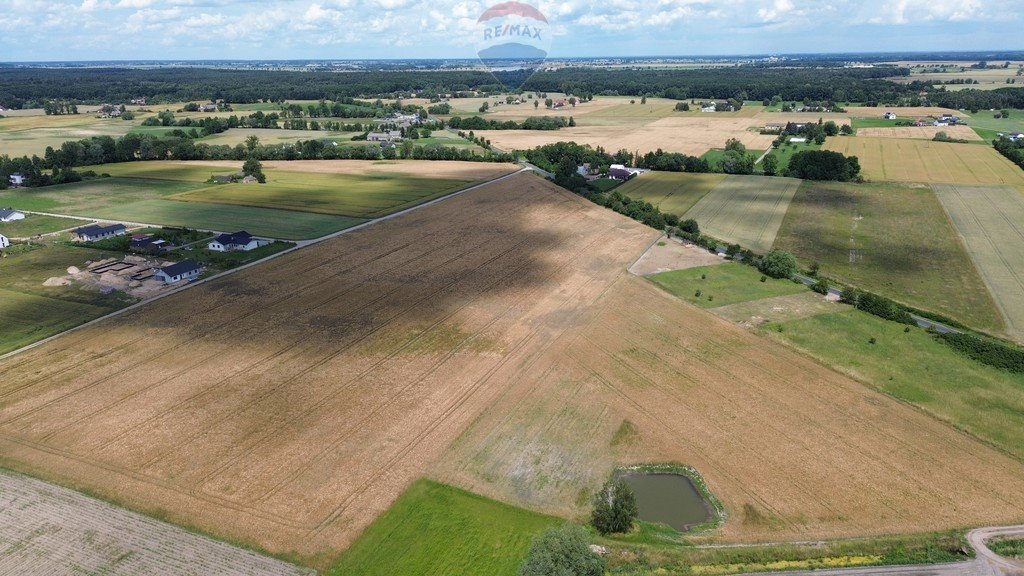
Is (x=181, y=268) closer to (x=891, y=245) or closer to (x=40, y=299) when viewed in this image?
(x=40, y=299)

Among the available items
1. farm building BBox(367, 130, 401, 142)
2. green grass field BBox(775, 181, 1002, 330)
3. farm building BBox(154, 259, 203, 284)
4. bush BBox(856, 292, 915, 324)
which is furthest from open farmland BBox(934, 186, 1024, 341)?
farm building BBox(367, 130, 401, 142)

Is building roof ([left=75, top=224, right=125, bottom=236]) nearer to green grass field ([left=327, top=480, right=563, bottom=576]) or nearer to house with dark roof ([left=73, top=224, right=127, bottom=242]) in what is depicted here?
house with dark roof ([left=73, top=224, right=127, bottom=242])

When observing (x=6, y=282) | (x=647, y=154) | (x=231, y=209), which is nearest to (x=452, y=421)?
(x=6, y=282)

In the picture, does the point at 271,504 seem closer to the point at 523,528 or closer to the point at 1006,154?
the point at 523,528

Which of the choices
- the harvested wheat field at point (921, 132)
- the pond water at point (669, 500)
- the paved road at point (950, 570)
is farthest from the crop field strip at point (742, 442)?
the harvested wheat field at point (921, 132)

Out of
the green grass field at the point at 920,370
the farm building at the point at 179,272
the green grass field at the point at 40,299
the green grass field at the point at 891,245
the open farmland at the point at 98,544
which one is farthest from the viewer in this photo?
the farm building at the point at 179,272

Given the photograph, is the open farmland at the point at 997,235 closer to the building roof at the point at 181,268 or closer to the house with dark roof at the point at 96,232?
the building roof at the point at 181,268

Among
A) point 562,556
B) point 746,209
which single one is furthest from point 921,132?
point 562,556
